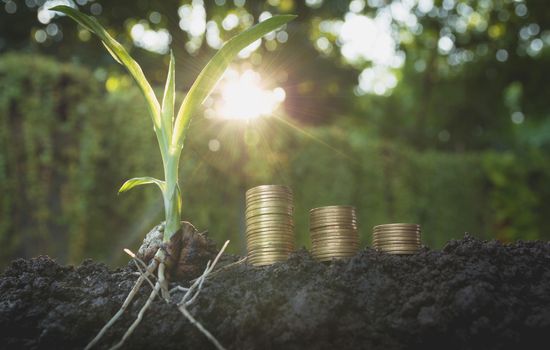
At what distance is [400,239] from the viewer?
85.6 inches

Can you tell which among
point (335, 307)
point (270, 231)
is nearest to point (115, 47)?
point (270, 231)

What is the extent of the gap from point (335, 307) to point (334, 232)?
0.45 meters

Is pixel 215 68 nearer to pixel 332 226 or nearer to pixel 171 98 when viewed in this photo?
pixel 171 98

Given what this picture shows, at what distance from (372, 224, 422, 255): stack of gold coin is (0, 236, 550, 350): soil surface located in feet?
0.45

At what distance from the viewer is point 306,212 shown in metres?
7.91

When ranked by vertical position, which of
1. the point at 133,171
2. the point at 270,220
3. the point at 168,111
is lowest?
the point at 270,220

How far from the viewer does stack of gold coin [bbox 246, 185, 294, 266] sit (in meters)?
2.05

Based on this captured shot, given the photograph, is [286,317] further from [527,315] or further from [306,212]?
[306,212]

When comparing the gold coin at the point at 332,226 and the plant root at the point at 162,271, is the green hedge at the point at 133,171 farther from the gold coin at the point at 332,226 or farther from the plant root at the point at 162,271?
the gold coin at the point at 332,226

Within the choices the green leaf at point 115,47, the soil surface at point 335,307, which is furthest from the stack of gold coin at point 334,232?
the green leaf at point 115,47

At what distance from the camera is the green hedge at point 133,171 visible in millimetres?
5828

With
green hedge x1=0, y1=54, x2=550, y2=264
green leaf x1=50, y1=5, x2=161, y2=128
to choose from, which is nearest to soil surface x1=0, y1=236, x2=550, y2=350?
green leaf x1=50, y1=5, x2=161, y2=128

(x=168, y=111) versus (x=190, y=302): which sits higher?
(x=168, y=111)

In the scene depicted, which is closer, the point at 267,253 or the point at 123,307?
the point at 123,307
